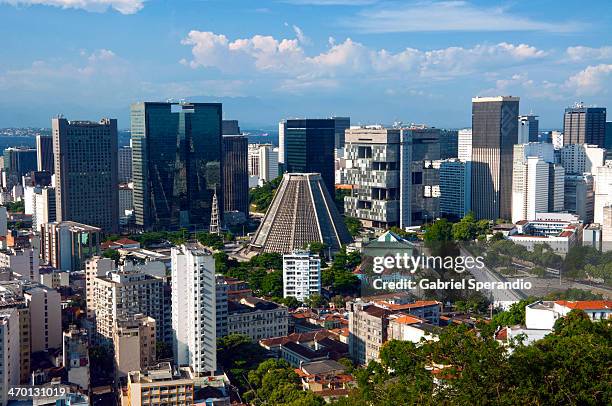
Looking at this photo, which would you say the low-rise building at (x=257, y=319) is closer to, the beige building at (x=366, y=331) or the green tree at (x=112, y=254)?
the beige building at (x=366, y=331)

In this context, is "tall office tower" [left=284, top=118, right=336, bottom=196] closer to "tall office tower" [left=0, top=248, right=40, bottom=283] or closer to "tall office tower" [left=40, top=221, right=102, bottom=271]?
"tall office tower" [left=40, top=221, right=102, bottom=271]

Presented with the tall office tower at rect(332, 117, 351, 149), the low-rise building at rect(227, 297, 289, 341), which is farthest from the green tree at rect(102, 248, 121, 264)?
the tall office tower at rect(332, 117, 351, 149)

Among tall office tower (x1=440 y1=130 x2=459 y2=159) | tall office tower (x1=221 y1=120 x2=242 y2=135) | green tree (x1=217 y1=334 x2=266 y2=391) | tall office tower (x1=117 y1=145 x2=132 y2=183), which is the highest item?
tall office tower (x1=221 y1=120 x2=242 y2=135)

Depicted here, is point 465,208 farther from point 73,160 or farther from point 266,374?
point 266,374

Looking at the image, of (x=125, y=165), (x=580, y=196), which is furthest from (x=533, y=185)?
(x=125, y=165)

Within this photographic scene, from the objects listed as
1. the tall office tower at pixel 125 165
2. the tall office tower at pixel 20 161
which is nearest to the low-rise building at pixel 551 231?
the tall office tower at pixel 125 165

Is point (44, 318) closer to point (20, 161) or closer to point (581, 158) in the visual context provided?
point (581, 158)
